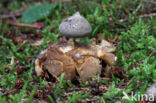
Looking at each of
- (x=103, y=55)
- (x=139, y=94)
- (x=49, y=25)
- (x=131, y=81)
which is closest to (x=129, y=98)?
(x=139, y=94)

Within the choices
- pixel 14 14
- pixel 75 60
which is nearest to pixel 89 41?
pixel 75 60

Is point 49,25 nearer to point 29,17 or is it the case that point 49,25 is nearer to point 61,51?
point 29,17

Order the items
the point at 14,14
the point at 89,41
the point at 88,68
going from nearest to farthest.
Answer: the point at 88,68 → the point at 89,41 → the point at 14,14

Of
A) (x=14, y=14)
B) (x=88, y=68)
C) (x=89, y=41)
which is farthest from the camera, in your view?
(x=14, y=14)

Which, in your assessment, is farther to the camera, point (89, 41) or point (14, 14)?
point (14, 14)

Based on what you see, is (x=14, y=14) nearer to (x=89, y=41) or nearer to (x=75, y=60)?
(x=89, y=41)

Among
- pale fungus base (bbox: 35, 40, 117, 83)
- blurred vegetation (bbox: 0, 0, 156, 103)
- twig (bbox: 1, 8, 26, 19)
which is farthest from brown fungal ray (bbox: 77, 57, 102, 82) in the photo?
twig (bbox: 1, 8, 26, 19)

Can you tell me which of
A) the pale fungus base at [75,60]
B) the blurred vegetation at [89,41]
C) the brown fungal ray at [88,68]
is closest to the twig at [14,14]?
the blurred vegetation at [89,41]

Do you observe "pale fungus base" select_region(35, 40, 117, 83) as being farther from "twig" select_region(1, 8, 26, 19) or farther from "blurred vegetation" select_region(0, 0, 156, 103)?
"twig" select_region(1, 8, 26, 19)

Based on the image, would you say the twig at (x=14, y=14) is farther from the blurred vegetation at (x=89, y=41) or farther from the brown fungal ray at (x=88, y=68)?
the brown fungal ray at (x=88, y=68)
